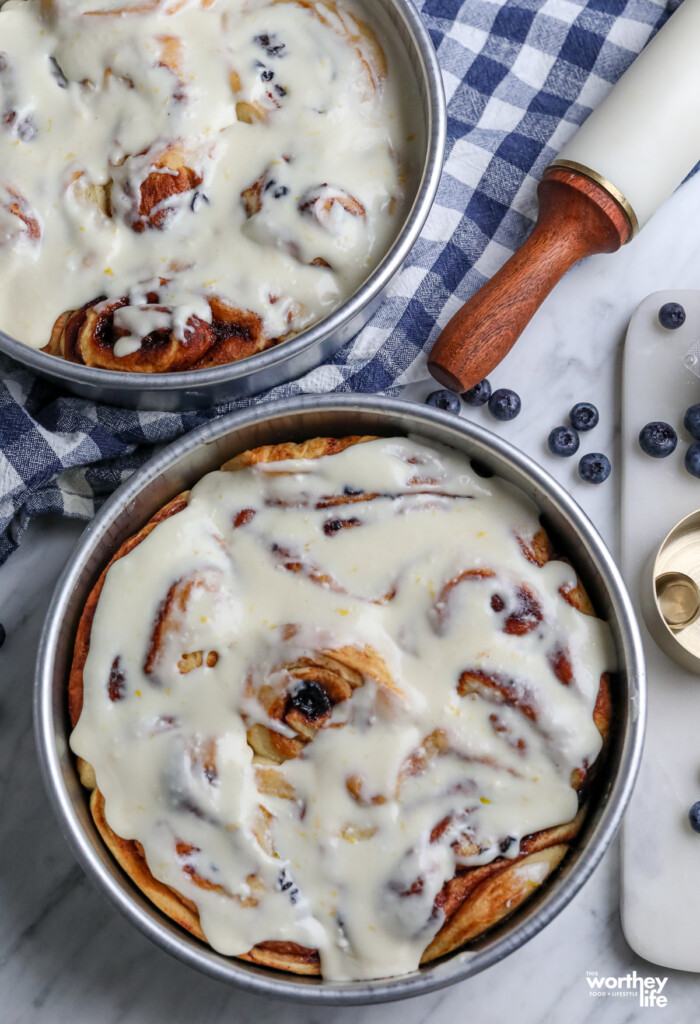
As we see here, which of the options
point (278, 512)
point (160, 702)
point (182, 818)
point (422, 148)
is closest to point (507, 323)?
point (422, 148)

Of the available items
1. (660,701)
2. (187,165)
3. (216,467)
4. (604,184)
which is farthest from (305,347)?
(660,701)

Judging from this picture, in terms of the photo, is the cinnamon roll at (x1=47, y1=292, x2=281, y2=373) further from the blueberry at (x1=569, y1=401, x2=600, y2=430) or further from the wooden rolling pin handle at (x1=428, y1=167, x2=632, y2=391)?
the blueberry at (x1=569, y1=401, x2=600, y2=430)

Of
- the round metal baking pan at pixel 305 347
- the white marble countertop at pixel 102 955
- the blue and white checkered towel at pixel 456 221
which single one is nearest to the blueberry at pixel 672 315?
the blue and white checkered towel at pixel 456 221

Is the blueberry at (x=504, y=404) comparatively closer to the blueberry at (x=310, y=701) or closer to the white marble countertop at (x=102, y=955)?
the blueberry at (x=310, y=701)

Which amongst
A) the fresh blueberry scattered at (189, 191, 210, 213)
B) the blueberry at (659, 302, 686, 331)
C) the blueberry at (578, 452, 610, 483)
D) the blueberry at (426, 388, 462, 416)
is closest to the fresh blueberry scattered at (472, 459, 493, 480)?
the blueberry at (426, 388, 462, 416)

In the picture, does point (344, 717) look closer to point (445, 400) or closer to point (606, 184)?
point (445, 400)
